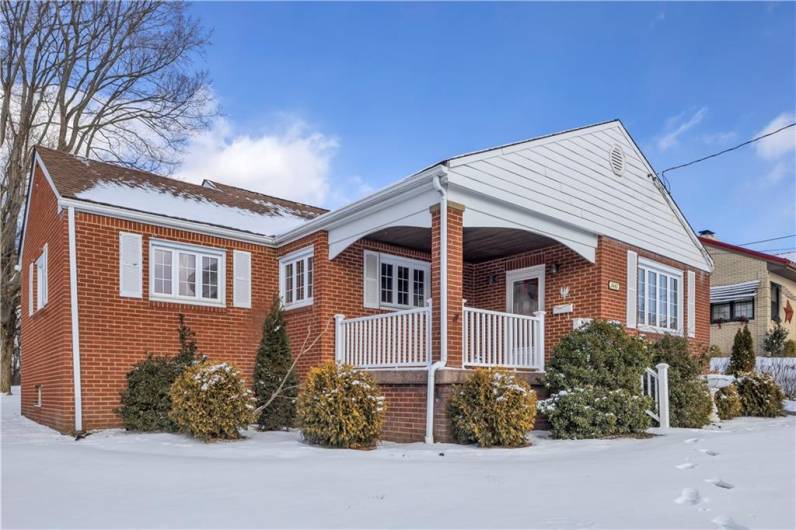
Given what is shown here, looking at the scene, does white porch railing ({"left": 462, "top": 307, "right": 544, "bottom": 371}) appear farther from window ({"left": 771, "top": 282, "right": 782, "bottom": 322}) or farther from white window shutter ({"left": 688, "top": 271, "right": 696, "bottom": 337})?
window ({"left": 771, "top": 282, "right": 782, "bottom": 322})

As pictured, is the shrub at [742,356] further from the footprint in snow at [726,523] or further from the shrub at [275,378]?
the footprint in snow at [726,523]

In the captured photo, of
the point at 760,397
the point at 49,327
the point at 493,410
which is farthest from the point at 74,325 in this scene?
the point at 760,397

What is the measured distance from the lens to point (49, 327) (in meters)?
11.3

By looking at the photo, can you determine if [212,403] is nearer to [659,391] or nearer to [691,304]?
[659,391]

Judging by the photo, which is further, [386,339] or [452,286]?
[386,339]

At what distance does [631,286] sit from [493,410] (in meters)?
5.15

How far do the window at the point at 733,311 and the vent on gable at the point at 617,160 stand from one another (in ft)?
47.3

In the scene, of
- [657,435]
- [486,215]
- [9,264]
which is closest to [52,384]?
[486,215]

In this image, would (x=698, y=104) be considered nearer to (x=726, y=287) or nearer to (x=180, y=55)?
(x=726, y=287)

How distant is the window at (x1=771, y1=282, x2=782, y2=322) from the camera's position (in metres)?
23.8

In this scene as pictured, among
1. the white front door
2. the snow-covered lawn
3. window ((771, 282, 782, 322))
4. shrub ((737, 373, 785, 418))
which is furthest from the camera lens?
window ((771, 282, 782, 322))

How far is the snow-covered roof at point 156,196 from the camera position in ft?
36.3

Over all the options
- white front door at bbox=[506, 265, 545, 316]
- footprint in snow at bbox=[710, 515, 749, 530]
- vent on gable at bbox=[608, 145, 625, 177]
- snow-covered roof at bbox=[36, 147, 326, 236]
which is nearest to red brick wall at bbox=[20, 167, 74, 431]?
snow-covered roof at bbox=[36, 147, 326, 236]

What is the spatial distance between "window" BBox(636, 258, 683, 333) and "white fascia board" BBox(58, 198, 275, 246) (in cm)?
748
